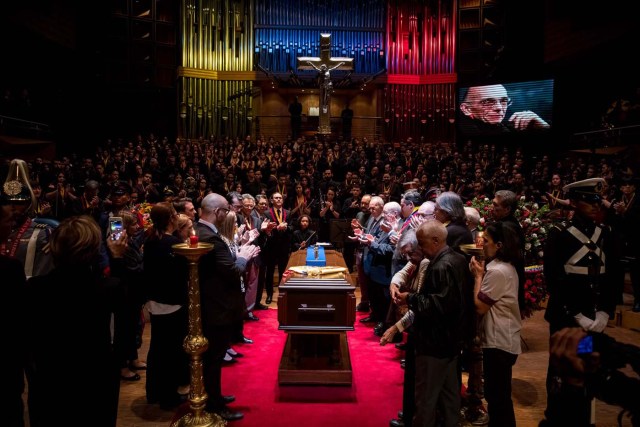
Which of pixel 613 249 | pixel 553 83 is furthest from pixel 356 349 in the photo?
pixel 553 83

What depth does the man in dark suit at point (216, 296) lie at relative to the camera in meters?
3.56

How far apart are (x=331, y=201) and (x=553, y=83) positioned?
9.21m

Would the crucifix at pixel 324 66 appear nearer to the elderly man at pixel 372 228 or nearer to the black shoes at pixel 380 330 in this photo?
the elderly man at pixel 372 228

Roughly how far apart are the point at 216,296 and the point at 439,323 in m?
1.57

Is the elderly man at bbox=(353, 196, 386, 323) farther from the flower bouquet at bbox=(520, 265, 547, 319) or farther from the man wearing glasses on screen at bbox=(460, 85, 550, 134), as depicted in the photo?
the man wearing glasses on screen at bbox=(460, 85, 550, 134)

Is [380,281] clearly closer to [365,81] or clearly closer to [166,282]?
[166,282]

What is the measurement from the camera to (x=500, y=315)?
3.20 metres

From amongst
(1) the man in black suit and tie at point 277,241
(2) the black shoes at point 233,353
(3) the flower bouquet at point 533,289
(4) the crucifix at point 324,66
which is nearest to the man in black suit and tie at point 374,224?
(1) the man in black suit and tie at point 277,241

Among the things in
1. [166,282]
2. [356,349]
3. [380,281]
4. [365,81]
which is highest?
[365,81]

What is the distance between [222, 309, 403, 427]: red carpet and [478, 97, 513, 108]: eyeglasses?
481 inches

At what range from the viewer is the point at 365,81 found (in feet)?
59.5

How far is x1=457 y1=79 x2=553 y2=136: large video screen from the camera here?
14.7m

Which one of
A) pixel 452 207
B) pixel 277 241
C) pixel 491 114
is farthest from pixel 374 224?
pixel 491 114

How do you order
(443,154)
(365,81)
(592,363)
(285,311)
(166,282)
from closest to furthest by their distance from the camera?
(592,363)
(166,282)
(285,311)
(443,154)
(365,81)
